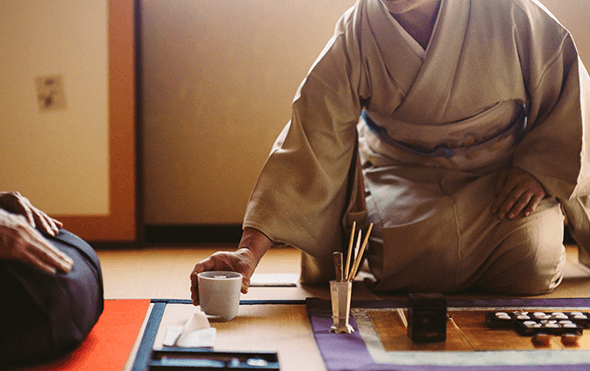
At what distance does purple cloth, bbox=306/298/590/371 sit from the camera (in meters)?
1.23

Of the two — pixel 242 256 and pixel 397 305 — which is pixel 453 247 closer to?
pixel 397 305

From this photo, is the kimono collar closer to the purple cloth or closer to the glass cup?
the purple cloth

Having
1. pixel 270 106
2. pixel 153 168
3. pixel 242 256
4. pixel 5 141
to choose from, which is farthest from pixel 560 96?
pixel 5 141

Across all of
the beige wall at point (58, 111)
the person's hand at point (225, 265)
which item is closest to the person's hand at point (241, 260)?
the person's hand at point (225, 265)

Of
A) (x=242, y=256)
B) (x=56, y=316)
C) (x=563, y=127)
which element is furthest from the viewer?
(x=563, y=127)

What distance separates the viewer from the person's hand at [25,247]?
4.08ft

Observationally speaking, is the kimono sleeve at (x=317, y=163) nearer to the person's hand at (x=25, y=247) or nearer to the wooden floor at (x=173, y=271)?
the wooden floor at (x=173, y=271)

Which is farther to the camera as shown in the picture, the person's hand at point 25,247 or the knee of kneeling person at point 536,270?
the knee of kneeling person at point 536,270

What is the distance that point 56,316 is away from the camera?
128 cm

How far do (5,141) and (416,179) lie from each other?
2360 millimetres

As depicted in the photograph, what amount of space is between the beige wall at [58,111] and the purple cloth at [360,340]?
6.34 feet

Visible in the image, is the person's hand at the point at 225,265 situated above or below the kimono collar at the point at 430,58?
below

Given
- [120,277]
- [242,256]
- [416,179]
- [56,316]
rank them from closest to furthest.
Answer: [56,316] < [242,256] < [416,179] < [120,277]

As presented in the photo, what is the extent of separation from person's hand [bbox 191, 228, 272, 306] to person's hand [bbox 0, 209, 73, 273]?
409 millimetres
